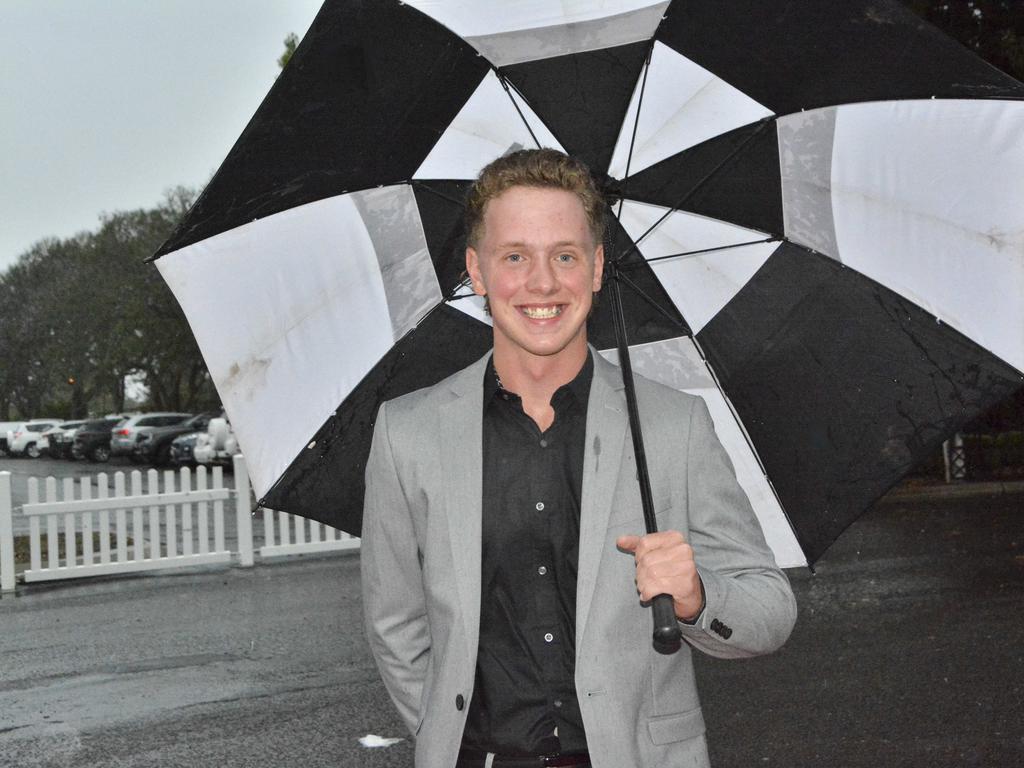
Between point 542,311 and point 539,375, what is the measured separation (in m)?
0.14

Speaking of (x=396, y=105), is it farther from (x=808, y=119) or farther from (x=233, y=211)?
(x=808, y=119)

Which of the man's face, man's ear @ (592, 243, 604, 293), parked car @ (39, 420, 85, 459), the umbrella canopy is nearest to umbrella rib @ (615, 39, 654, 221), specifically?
the umbrella canopy

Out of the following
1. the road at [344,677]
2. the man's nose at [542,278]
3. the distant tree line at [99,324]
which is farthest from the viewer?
the distant tree line at [99,324]

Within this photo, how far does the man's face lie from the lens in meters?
2.58

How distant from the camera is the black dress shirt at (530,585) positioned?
241 centimetres

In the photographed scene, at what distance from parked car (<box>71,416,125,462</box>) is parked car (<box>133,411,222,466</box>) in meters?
5.04

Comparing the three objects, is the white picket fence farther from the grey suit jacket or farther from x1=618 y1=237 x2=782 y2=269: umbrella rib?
the grey suit jacket

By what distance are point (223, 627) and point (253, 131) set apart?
742cm

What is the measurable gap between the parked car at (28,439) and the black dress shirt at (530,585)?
50373mm

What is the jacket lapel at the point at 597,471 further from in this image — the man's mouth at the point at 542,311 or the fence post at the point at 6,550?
the fence post at the point at 6,550

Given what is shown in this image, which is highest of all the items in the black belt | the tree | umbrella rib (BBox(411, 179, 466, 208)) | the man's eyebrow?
the tree

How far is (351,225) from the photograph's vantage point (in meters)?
3.42

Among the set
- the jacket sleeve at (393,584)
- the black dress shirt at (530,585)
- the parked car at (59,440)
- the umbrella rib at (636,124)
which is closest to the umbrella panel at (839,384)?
the umbrella rib at (636,124)

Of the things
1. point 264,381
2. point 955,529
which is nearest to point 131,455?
point 955,529
